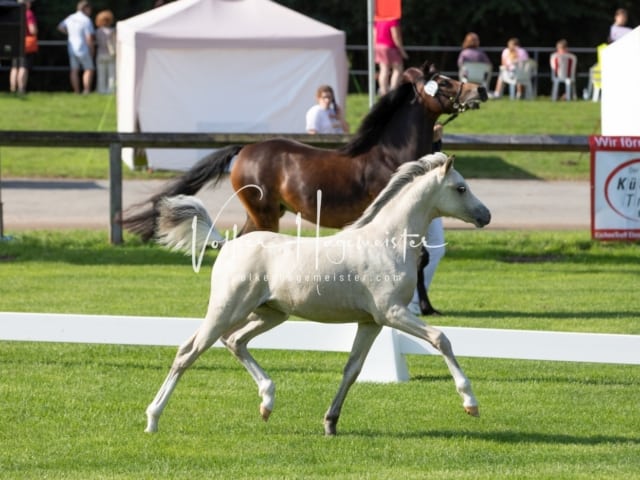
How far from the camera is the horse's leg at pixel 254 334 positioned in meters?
7.21

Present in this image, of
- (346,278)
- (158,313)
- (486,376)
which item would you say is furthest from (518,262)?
Result: (346,278)

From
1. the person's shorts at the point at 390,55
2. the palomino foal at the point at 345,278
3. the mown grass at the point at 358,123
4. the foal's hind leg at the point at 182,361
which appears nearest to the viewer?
the palomino foal at the point at 345,278

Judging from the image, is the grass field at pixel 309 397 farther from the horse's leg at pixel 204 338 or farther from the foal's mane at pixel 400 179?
the foal's mane at pixel 400 179

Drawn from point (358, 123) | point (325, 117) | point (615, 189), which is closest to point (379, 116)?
point (615, 189)

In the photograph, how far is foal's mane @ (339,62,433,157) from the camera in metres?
12.2

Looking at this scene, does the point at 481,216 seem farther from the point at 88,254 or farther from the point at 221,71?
the point at 221,71

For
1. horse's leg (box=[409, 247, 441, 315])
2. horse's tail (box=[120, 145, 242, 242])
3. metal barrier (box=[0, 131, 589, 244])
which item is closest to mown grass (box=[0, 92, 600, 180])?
metal barrier (box=[0, 131, 589, 244])

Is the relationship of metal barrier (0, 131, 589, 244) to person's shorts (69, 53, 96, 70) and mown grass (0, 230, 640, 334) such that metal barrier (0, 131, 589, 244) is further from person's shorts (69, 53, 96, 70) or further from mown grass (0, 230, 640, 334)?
person's shorts (69, 53, 96, 70)

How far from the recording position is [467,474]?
638 centimetres

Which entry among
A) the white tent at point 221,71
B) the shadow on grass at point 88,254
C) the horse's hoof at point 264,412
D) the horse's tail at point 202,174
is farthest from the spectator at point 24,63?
the horse's hoof at point 264,412

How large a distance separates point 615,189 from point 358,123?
13384 millimetres

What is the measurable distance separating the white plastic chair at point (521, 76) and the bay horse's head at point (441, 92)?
2001cm

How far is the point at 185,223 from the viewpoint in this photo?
7711 mm

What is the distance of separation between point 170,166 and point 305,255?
16.6 meters
